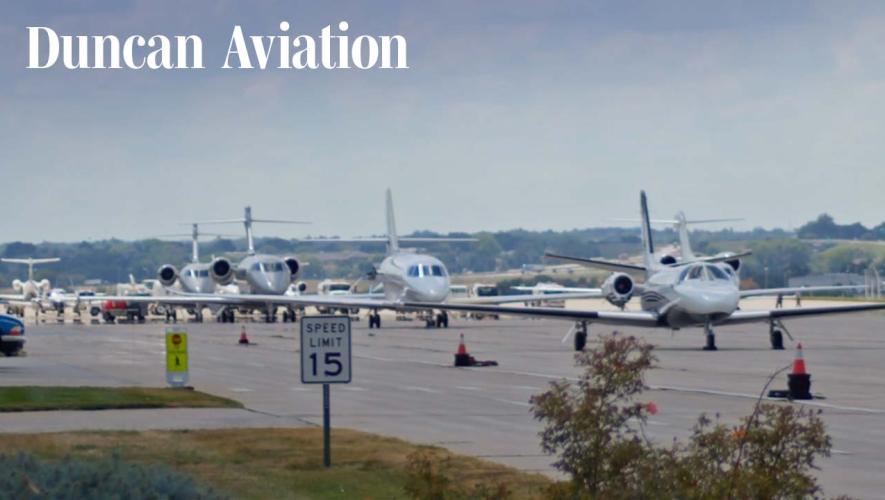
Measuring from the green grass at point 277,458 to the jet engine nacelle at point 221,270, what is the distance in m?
65.8

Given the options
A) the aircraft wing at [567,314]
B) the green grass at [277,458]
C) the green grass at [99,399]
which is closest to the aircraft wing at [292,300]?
the aircraft wing at [567,314]

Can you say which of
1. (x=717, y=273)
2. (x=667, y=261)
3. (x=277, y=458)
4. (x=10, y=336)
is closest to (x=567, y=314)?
(x=717, y=273)

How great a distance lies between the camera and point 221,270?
83.6m

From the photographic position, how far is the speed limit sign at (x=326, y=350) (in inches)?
577

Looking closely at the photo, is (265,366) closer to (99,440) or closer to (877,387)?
(877,387)

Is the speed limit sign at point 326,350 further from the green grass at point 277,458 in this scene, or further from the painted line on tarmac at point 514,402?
the painted line on tarmac at point 514,402

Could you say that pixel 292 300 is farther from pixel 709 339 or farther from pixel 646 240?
pixel 709 339

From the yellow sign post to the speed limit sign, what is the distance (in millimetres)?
11968

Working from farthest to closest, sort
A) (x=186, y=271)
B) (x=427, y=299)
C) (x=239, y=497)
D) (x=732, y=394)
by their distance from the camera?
1. (x=186, y=271)
2. (x=427, y=299)
3. (x=732, y=394)
4. (x=239, y=497)

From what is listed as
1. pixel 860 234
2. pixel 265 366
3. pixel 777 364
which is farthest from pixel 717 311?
pixel 860 234

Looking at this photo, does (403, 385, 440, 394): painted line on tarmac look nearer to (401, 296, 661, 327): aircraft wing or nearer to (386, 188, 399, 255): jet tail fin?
(401, 296, 661, 327): aircraft wing

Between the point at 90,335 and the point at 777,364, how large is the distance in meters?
32.1

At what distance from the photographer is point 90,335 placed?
190 feet

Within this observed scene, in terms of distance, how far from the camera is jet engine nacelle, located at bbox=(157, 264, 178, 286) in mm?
95000
